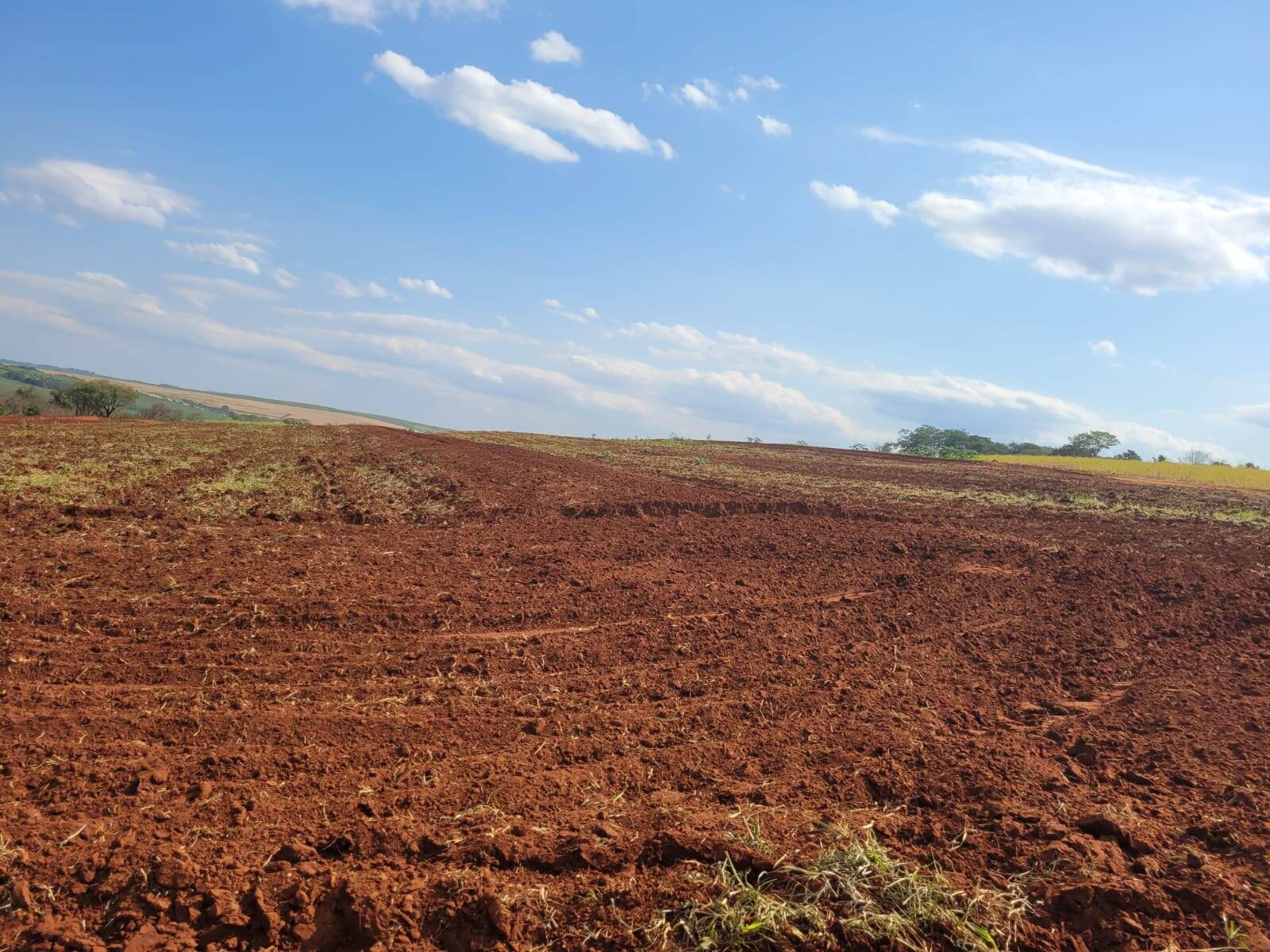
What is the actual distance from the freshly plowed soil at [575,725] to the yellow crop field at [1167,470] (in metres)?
31.7

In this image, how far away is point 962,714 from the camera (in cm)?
560

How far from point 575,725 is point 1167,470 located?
51229 millimetres

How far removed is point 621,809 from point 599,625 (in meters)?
3.69

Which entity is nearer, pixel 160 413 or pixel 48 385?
pixel 160 413

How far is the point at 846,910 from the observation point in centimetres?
288

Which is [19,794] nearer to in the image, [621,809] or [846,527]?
[621,809]

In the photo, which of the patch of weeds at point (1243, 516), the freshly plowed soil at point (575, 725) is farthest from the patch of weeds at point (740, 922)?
the patch of weeds at point (1243, 516)

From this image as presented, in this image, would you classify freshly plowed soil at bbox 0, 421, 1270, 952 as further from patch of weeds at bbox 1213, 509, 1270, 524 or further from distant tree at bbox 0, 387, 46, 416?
distant tree at bbox 0, 387, 46, 416

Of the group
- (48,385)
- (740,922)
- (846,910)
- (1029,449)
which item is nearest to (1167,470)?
(1029,449)

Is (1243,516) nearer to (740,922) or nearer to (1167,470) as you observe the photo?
(740,922)

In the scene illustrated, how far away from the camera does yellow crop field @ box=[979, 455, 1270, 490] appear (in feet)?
125

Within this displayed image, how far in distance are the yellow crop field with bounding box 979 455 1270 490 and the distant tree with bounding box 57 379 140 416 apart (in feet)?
180

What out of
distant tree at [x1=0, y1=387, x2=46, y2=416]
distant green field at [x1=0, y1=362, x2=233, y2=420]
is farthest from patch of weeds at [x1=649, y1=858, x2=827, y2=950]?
distant green field at [x1=0, y1=362, x2=233, y2=420]

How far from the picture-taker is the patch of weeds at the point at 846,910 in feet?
9.00
